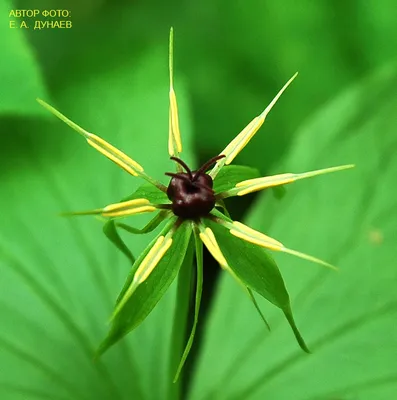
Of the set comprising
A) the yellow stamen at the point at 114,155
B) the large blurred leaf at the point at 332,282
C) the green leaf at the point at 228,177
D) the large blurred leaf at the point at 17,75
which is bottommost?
the large blurred leaf at the point at 332,282

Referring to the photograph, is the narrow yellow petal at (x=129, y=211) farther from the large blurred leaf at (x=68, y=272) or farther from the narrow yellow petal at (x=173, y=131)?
the large blurred leaf at (x=68, y=272)

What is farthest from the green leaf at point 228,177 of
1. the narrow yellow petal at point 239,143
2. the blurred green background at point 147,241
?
the blurred green background at point 147,241

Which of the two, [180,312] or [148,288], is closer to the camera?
[148,288]

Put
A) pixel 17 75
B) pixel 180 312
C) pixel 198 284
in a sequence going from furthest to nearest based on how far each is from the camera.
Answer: pixel 17 75 → pixel 180 312 → pixel 198 284

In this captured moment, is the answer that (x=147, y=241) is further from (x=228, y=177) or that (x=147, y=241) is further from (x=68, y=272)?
(x=228, y=177)

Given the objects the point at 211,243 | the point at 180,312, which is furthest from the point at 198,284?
the point at 180,312
